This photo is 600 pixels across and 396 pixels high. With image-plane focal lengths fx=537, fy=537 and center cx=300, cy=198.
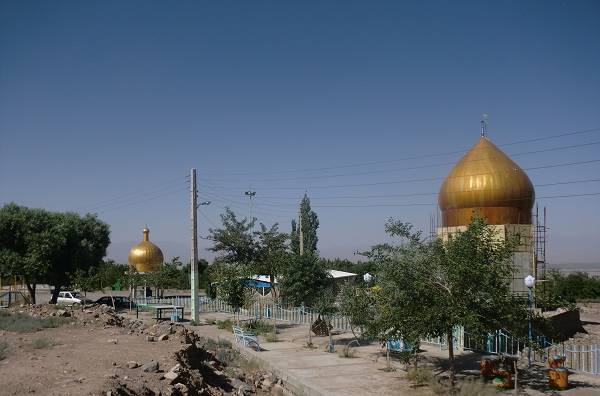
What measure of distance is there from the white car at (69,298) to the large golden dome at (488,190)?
85.4 feet

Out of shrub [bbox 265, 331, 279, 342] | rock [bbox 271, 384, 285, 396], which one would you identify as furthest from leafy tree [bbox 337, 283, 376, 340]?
shrub [bbox 265, 331, 279, 342]

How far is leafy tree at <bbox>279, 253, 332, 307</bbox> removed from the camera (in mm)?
25953

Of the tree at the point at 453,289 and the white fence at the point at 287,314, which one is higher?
the tree at the point at 453,289

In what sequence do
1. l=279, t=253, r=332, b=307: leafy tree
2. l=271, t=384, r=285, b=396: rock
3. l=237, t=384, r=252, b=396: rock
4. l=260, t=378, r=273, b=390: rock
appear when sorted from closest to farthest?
l=237, t=384, r=252, b=396: rock
l=271, t=384, r=285, b=396: rock
l=260, t=378, r=273, b=390: rock
l=279, t=253, r=332, b=307: leafy tree

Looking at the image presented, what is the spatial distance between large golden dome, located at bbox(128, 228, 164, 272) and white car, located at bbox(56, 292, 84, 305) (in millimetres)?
15619

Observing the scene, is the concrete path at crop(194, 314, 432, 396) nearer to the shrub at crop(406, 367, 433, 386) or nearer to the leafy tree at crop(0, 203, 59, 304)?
the shrub at crop(406, 367, 433, 386)

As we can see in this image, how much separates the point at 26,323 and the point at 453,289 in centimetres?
1479

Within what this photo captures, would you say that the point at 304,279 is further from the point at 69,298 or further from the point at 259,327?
the point at 69,298

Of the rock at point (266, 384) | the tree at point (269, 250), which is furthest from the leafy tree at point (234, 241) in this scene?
the rock at point (266, 384)

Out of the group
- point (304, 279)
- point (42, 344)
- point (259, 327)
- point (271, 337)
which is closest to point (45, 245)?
point (259, 327)

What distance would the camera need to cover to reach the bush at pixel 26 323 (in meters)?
18.0

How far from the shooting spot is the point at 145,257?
183 feet

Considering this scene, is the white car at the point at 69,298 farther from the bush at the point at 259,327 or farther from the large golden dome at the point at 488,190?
the large golden dome at the point at 488,190

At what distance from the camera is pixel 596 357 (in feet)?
46.0
